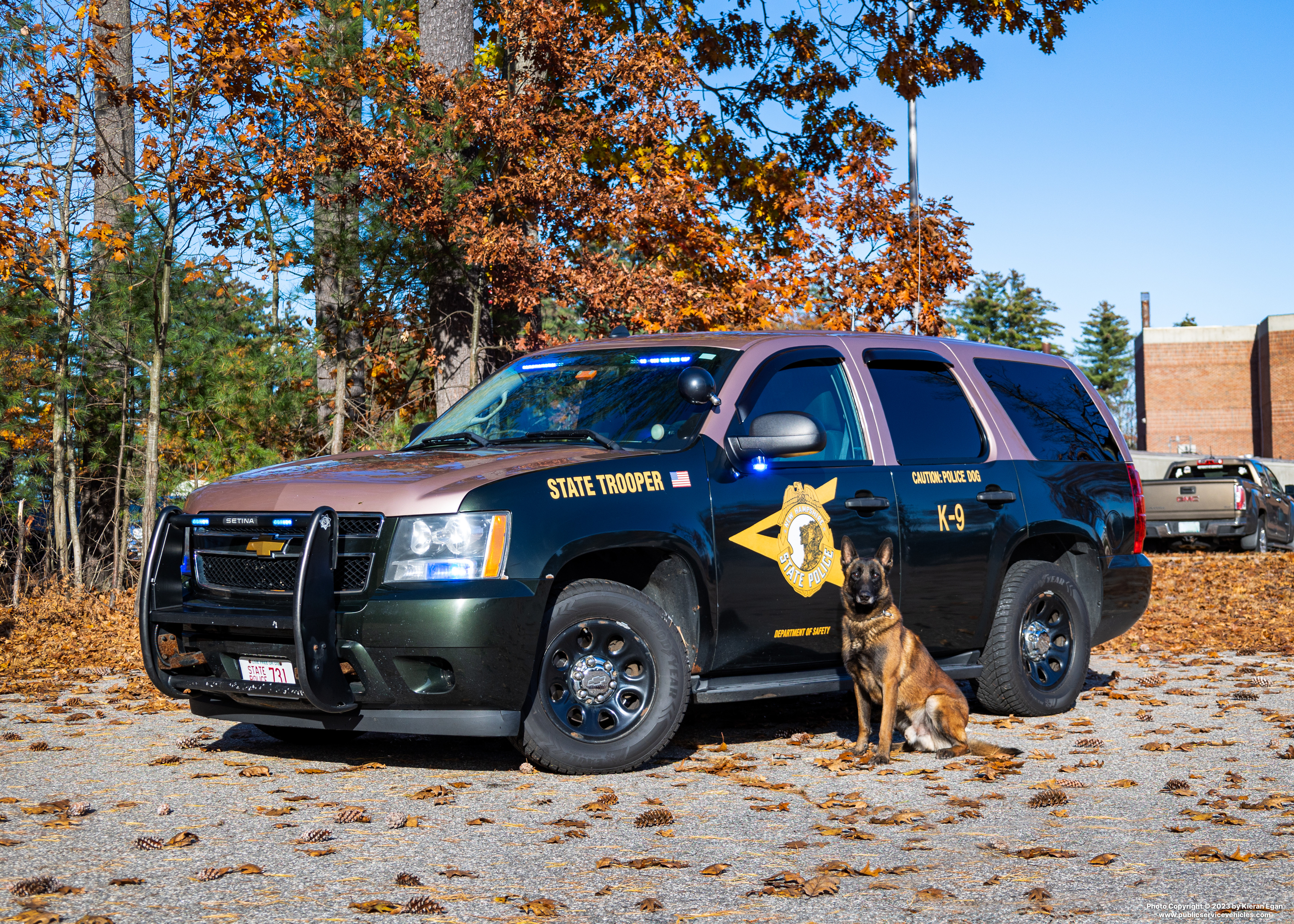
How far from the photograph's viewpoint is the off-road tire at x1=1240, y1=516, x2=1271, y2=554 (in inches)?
972

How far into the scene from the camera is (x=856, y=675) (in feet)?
22.3

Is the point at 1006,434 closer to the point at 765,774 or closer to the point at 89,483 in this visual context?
the point at 765,774

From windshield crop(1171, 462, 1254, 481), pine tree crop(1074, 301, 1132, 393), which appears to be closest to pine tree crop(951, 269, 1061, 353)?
pine tree crop(1074, 301, 1132, 393)

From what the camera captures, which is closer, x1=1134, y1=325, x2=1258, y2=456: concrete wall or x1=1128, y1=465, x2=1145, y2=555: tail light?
x1=1128, y1=465, x2=1145, y2=555: tail light

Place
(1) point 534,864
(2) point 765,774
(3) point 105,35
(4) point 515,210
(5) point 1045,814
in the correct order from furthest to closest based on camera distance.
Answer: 1. (4) point 515,210
2. (3) point 105,35
3. (2) point 765,774
4. (5) point 1045,814
5. (1) point 534,864

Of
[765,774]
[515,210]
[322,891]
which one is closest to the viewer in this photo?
[322,891]

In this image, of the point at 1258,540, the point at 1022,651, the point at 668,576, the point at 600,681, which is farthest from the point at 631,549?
the point at 1258,540

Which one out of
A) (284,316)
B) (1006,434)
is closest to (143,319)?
(284,316)

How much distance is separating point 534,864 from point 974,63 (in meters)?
16.9

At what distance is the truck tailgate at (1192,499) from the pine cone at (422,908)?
21807mm

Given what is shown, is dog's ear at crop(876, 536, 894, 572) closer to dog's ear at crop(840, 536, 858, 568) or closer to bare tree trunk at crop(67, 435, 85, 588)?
dog's ear at crop(840, 536, 858, 568)

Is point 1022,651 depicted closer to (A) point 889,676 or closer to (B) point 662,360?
(A) point 889,676

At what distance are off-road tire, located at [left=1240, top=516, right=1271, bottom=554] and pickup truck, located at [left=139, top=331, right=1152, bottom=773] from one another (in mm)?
18057

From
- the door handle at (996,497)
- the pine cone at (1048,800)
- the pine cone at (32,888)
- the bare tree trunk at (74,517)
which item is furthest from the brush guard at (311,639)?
the bare tree trunk at (74,517)
